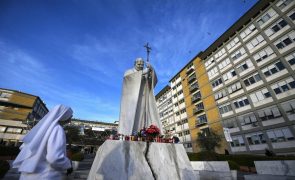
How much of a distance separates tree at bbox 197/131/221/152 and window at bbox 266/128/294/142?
770 centimetres

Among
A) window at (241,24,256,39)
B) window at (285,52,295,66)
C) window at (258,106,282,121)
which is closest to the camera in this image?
window at (285,52,295,66)

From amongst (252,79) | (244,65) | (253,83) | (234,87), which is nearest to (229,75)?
(234,87)

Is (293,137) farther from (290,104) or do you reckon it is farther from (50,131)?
(50,131)

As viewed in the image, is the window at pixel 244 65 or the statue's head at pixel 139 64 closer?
the statue's head at pixel 139 64

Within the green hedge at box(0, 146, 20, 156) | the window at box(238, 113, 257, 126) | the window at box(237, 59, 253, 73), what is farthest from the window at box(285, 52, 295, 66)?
the green hedge at box(0, 146, 20, 156)

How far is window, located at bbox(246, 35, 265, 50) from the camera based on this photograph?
90.1 ft

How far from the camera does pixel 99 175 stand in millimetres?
4148

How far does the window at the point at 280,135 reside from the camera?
70.9 ft

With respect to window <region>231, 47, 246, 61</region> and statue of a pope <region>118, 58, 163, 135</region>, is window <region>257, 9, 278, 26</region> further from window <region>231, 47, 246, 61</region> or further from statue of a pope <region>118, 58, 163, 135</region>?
statue of a pope <region>118, 58, 163, 135</region>

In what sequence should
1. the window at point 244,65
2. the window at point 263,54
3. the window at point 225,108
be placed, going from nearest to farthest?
the window at point 263,54, the window at point 244,65, the window at point 225,108

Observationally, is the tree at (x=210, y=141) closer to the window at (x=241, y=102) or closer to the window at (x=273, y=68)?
the window at (x=241, y=102)

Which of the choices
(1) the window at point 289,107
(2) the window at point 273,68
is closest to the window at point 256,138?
(1) the window at point 289,107

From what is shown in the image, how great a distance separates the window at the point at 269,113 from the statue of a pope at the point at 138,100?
24.5 metres

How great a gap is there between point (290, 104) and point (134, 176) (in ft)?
88.7
